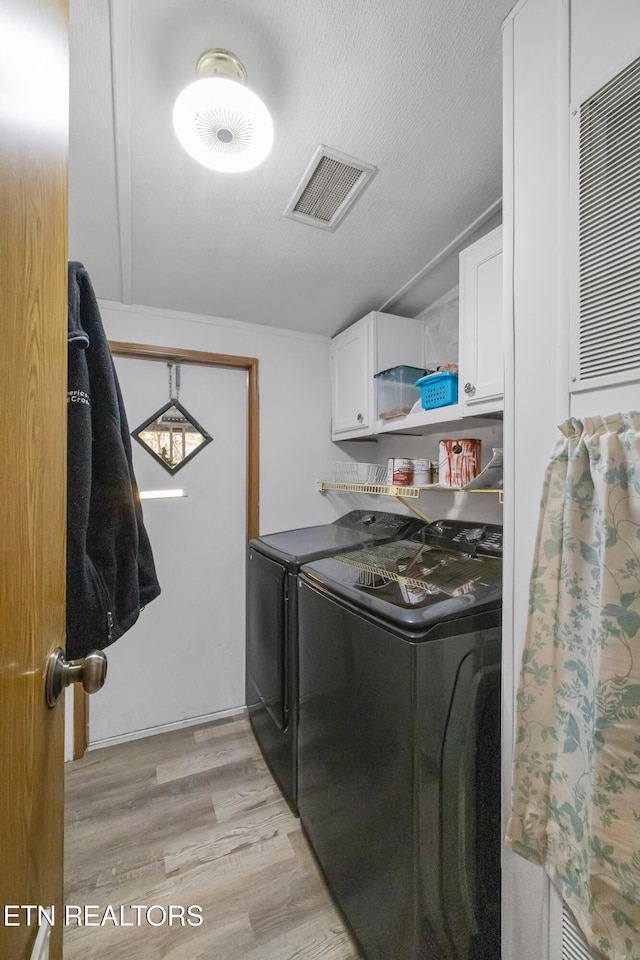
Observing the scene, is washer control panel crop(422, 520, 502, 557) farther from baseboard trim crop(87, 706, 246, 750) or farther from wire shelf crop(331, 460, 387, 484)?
baseboard trim crop(87, 706, 246, 750)

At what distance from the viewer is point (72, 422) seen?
86cm

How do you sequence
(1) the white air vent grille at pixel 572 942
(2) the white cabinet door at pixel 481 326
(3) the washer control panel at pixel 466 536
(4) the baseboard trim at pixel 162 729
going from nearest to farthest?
(1) the white air vent grille at pixel 572 942, (2) the white cabinet door at pixel 481 326, (3) the washer control panel at pixel 466 536, (4) the baseboard trim at pixel 162 729

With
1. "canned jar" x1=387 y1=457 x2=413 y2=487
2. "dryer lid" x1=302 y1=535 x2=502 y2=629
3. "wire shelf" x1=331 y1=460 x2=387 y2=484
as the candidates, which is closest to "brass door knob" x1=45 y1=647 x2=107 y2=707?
"dryer lid" x1=302 y1=535 x2=502 y2=629

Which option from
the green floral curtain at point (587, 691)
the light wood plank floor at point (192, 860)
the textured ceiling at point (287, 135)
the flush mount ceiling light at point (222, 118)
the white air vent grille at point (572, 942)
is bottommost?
the light wood plank floor at point (192, 860)

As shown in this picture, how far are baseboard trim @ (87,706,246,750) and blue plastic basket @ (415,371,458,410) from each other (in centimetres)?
220

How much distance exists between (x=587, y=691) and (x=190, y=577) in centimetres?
207

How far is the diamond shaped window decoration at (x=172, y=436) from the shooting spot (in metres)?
2.22

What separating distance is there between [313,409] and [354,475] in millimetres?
576

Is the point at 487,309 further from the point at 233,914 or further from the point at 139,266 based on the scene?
the point at 233,914

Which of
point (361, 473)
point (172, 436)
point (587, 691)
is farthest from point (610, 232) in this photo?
point (172, 436)

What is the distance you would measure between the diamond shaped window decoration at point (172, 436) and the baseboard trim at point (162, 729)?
59.9 inches

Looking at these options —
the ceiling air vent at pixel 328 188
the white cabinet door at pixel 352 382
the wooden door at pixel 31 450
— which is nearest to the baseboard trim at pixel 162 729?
the wooden door at pixel 31 450

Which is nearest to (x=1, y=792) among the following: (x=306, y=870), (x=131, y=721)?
(x=306, y=870)

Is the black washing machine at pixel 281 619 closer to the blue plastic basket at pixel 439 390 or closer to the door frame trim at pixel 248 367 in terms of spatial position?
the door frame trim at pixel 248 367
